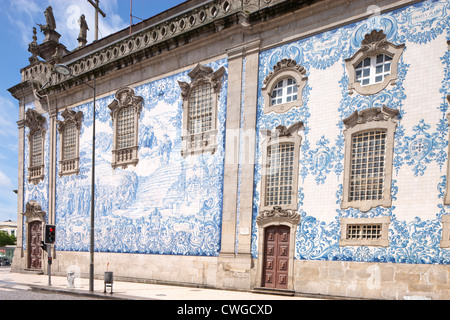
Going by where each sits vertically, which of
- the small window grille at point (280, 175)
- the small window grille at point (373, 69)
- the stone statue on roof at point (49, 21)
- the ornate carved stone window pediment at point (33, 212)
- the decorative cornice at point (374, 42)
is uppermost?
the stone statue on roof at point (49, 21)

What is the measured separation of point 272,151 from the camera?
49.4 feet

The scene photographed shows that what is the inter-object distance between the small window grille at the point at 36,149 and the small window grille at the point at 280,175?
51.8 ft

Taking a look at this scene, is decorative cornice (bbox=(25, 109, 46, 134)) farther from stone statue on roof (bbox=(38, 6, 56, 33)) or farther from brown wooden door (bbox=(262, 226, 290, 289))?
brown wooden door (bbox=(262, 226, 290, 289))

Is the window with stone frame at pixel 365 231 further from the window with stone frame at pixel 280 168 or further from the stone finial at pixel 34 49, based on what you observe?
the stone finial at pixel 34 49

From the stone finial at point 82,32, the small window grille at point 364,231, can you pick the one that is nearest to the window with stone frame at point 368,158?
the small window grille at point 364,231

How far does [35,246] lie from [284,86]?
17.8 metres

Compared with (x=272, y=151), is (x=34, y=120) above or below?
above

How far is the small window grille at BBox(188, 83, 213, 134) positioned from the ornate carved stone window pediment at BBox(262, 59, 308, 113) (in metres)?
2.68

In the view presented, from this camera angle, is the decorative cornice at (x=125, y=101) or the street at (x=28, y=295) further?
the decorative cornice at (x=125, y=101)

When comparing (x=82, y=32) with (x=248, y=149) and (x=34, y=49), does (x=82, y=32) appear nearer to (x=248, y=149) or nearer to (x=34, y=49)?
(x=34, y=49)

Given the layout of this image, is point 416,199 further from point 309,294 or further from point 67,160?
point 67,160

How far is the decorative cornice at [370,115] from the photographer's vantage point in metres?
12.5

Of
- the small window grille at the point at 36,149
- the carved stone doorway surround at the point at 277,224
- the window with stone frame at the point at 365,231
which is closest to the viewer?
the window with stone frame at the point at 365,231

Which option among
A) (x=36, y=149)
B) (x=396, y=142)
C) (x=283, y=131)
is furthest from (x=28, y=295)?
(x=36, y=149)
